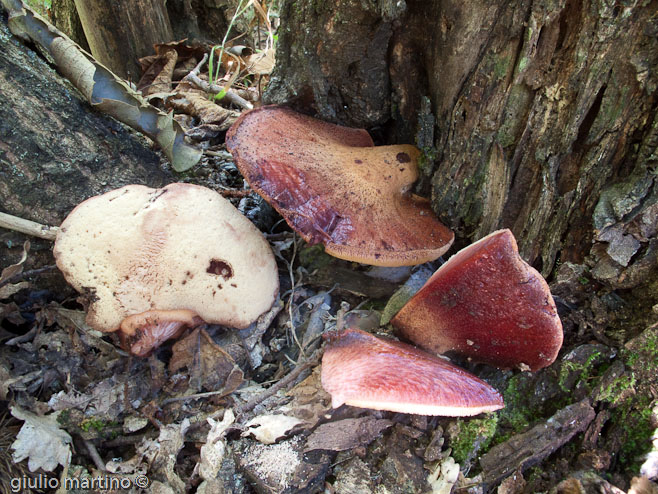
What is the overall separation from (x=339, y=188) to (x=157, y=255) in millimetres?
1089

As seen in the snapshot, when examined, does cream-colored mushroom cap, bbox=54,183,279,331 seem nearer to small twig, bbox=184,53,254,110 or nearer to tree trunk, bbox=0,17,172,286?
tree trunk, bbox=0,17,172,286

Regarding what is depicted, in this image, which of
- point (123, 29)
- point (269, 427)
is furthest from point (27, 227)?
point (123, 29)

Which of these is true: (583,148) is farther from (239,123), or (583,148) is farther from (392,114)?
(239,123)

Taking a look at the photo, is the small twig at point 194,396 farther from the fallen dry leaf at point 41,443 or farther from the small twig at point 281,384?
the fallen dry leaf at point 41,443

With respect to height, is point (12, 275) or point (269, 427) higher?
point (12, 275)

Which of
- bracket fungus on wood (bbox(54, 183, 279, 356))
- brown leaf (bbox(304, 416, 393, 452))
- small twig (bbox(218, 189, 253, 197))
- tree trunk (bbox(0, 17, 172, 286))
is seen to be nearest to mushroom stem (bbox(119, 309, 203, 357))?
bracket fungus on wood (bbox(54, 183, 279, 356))

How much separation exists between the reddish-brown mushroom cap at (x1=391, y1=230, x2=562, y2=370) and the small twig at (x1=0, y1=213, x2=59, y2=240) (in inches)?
81.7

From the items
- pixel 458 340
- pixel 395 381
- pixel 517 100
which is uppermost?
pixel 517 100

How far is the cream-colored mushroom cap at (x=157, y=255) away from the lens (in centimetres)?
229

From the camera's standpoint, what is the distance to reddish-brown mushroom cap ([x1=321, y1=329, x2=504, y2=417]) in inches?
68.2

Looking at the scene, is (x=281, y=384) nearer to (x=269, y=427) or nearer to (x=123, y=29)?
(x=269, y=427)

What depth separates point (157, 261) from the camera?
231cm

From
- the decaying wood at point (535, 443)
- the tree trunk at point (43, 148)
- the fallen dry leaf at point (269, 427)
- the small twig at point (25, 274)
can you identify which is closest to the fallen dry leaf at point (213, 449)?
the fallen dry leaf at point (269, 427)

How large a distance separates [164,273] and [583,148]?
235cm
